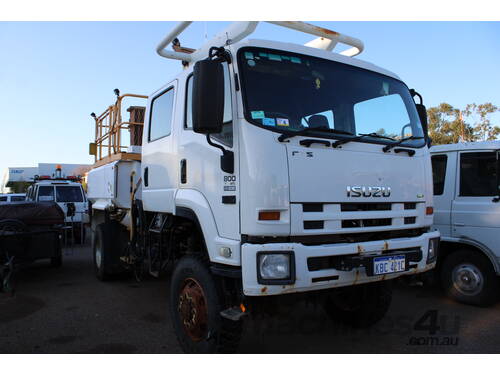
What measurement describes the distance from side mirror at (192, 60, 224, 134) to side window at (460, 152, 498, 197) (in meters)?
3.88

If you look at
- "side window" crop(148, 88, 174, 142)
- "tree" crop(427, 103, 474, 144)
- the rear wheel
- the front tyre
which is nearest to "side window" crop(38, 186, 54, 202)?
"side window" crop(148, 88, 174, 142)

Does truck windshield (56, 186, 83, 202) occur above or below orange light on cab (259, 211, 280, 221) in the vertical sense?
above

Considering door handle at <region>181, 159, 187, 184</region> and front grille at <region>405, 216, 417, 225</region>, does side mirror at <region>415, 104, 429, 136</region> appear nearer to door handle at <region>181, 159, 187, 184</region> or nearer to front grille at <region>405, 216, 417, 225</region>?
front grille at <region>405, 216, 417, 225</region>

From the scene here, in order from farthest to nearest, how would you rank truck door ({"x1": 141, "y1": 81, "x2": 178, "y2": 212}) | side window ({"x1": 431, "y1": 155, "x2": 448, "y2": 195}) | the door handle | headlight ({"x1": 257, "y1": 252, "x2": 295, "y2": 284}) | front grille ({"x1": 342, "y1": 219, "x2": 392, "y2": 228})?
side window ({"x1": 431, "y1": 155, "x2": 448, "y2": 195}) < truck door ({"x1": 141, "y1": 81, "x2": 178, "y2": 212}) < the door handle < front grille ({"x1": 342, "y1": 219, "x2": 392, "y2": 228}) < headlight ({"x1": 257, "y1": 252, "x2": 295, "y2": 284})

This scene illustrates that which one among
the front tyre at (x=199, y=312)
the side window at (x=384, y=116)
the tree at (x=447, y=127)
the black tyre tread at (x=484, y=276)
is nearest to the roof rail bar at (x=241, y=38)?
the side window at (x=384, y=116)

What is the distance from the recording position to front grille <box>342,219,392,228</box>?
3168 mm

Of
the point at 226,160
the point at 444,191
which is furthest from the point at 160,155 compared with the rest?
the point at 444,191

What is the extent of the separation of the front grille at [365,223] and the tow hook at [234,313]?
3.32 feet

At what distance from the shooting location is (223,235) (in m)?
3.03

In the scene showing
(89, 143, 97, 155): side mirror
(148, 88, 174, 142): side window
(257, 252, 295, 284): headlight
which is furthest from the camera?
(89, 143, 97, 155): side mirror

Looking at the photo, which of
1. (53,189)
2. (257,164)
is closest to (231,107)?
(257,164)

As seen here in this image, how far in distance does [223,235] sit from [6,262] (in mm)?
4757

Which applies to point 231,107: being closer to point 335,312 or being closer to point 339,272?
point 339,272

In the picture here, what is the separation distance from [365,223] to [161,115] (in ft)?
8.10
